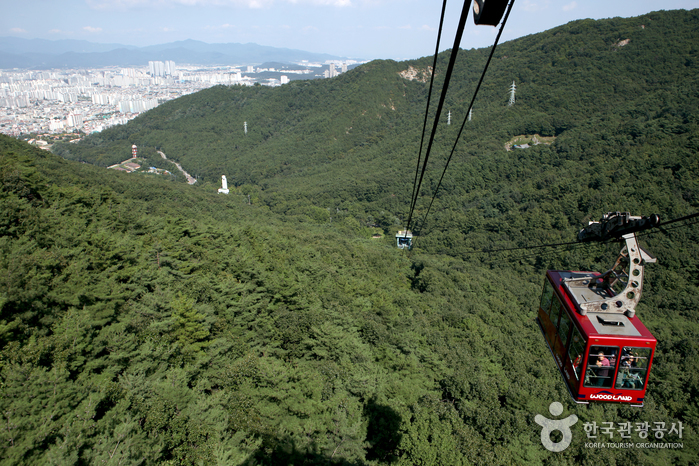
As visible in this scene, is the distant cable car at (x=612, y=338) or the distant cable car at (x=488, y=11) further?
the distant cable car at (x=612, y=338)

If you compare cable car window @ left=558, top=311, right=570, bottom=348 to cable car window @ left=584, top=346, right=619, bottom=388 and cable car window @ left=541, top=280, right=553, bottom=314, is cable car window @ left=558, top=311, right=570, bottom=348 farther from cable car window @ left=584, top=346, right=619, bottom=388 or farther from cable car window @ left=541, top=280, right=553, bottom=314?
cable car window @ left=541, top=280, right=553, bottom=314

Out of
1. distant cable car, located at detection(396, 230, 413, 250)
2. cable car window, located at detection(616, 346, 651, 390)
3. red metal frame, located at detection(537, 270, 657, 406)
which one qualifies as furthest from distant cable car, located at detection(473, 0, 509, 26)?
distant cable car, located at detection(396, 230, 413, 250)

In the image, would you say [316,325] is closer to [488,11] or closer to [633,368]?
[633,368]

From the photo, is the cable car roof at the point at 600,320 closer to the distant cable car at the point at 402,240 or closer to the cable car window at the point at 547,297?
the cable car window at the point at 547,297

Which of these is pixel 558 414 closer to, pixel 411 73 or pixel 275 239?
pixel 275 239

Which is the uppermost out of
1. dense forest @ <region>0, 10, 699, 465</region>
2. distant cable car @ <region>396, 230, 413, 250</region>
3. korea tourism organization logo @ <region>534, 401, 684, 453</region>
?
dense forest @ <region>0, 10, 699, 465</region>

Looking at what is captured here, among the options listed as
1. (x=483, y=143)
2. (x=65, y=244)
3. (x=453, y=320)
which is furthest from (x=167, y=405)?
(x=483, y=143)

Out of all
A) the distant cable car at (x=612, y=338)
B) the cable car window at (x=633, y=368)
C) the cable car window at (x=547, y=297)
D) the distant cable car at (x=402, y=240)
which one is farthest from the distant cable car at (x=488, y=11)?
the distant cable car at (x=402, y=240)
